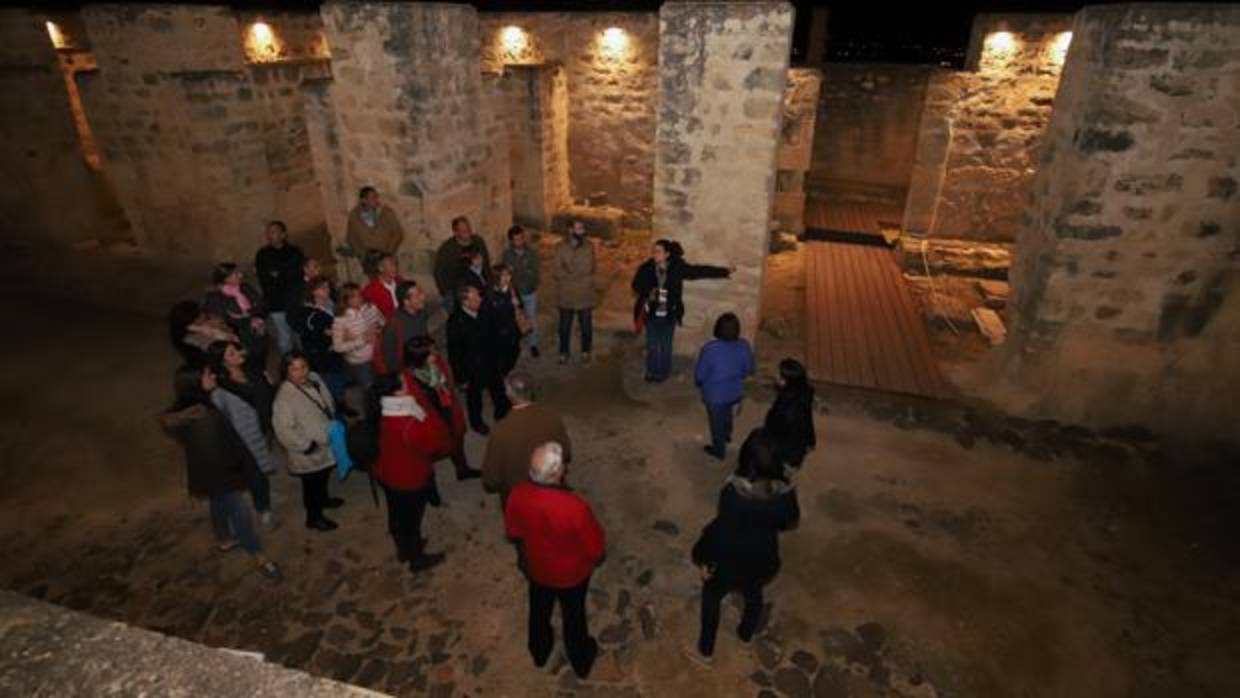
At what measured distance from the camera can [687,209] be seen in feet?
23.1

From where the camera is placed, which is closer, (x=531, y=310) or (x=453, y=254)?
(x=453, y=254)

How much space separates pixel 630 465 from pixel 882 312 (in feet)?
15.3

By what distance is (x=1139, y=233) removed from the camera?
5797 millimetres

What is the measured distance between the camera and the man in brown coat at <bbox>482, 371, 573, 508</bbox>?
12.6ft

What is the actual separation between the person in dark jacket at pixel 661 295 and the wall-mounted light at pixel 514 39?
25.4ft

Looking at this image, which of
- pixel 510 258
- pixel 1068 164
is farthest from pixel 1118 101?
pixel 510 258

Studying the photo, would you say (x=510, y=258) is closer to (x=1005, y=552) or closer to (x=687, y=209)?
(x=687, y=209)

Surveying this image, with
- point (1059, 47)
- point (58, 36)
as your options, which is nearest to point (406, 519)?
point (1059, 47)

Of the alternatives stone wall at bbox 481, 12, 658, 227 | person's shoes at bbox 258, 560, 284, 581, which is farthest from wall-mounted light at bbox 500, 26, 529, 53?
person's shoes at bbox 258, 560, 284, 581

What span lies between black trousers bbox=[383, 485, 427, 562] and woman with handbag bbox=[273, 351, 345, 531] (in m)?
0.54

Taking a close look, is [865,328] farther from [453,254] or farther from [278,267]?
[278,267]

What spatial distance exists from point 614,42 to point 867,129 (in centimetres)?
530

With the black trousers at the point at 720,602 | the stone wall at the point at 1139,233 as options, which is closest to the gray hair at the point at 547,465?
the black trousers at the point at 720,602

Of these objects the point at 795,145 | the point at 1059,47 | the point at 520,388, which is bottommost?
the point at 520,388
